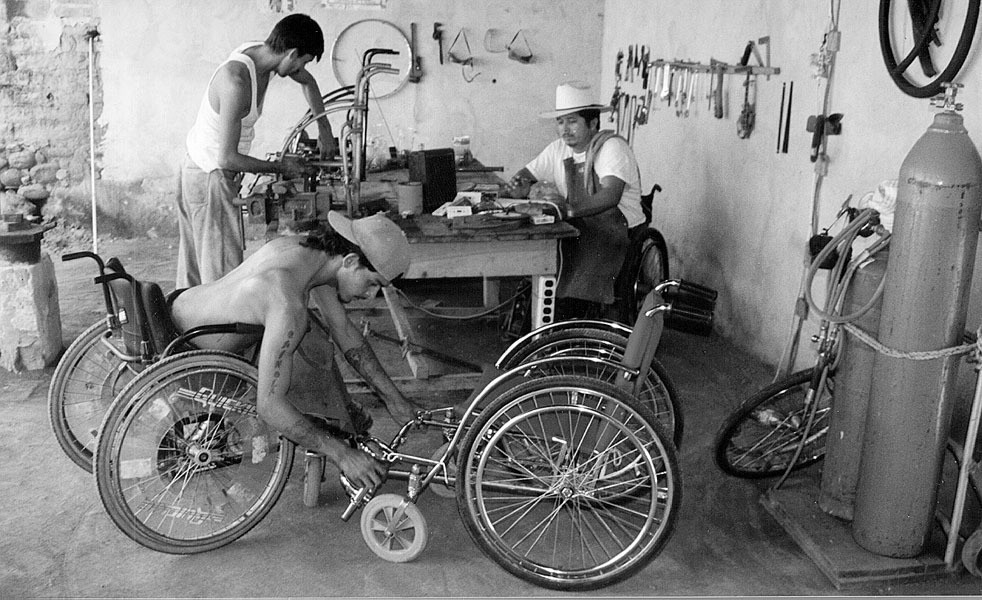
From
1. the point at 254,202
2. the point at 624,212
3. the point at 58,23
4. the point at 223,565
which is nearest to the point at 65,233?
the point at 58,23

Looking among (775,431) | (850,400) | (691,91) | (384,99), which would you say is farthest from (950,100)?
(384,99)

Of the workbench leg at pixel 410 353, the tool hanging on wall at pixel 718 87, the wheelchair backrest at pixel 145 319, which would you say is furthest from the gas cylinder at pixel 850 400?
the tool hanging on wall at pixel 718 87

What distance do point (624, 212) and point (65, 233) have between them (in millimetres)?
5284

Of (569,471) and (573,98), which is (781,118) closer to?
(573,98)

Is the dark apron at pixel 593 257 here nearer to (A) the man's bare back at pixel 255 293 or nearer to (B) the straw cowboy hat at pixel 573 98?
(B) the straw cowboy hat at pixel 573 98

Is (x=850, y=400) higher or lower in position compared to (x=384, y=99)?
lower

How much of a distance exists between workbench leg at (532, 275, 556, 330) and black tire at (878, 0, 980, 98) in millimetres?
1647

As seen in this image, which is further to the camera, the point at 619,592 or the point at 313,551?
the point at 313,551

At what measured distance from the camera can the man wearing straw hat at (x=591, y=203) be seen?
4.60m

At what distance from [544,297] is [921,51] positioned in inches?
71.9

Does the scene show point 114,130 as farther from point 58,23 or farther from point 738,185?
point 738,185

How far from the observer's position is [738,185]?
16.8 ft

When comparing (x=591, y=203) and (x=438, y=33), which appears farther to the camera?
(x=438, y=33)

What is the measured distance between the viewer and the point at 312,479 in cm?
320
